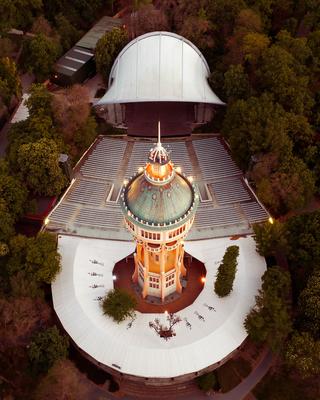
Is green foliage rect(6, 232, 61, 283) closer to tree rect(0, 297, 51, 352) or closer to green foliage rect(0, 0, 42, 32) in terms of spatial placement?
tree rect(0, 297, 51, 352)

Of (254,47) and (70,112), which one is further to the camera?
(254,47)

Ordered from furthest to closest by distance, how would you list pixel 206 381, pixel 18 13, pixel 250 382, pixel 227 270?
pixel 18 13, pixel 250 382, pixel 227 270, pixel 206 381

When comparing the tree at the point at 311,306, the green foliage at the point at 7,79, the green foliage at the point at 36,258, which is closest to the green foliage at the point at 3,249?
the green foliage at the point at 36,258

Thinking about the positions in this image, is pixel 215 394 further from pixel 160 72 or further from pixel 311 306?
pixel 160 72

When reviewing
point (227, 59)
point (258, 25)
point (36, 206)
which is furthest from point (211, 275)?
point (258, 25)

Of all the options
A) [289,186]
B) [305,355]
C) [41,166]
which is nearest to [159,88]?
[41,166]

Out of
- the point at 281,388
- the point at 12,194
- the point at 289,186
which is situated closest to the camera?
the point at 281,388

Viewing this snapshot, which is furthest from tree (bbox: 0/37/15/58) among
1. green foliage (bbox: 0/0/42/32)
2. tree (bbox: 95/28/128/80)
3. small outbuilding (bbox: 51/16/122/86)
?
tree (bbox: 95/28/128/80)
